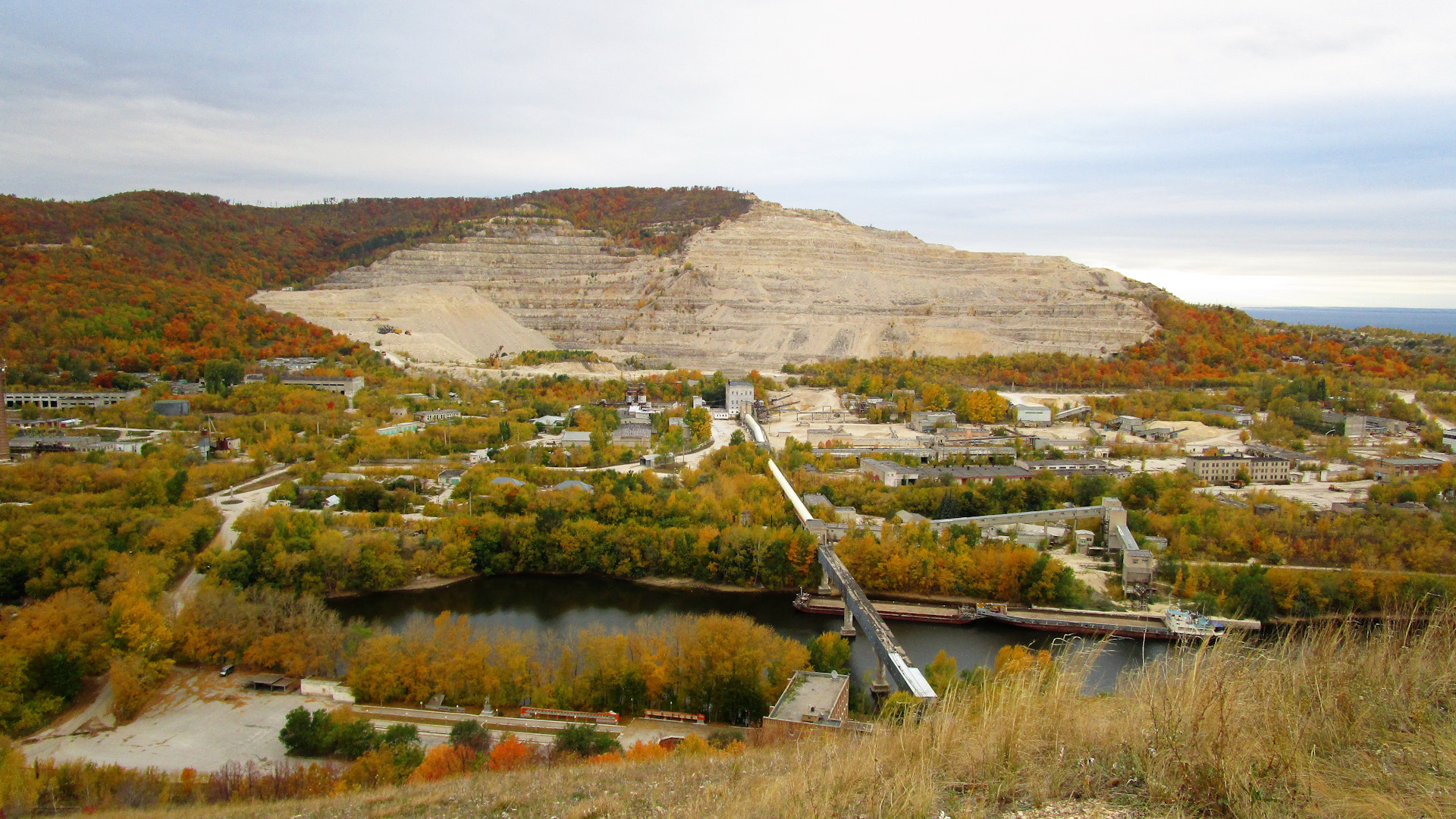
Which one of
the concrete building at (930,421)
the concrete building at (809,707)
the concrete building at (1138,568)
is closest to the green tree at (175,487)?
the concrete building at (809,707)

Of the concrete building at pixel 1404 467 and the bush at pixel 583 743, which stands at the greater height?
the concrete building at pixel 1404 467

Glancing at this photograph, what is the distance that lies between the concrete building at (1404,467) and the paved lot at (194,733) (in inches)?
727

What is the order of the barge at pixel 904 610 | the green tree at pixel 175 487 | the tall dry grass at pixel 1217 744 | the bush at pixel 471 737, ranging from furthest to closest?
the green tree at pixel 175 487
the barge at pixel 904 610
the bush at pixel 471 737
the tall dry grass at pixel 1217 744

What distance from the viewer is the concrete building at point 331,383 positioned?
23094 mm

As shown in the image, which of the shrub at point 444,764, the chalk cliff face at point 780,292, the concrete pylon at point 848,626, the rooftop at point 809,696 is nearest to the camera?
the shrub at point 444,764

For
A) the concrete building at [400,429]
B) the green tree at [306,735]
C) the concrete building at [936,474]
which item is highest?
the concrete building at [936,474]

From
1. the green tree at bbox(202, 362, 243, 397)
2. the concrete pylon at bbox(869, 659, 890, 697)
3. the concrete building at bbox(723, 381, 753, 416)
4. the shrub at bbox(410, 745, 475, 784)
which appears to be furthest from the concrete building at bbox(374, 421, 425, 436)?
the concrete pylon at bbox(869, 659, 890, 697)

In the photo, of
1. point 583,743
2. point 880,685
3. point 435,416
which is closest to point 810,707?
point 880,685

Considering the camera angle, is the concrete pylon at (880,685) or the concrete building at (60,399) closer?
the concrete pylon at (880,685)

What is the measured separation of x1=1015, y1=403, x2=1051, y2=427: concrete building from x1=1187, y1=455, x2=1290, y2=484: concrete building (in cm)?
572

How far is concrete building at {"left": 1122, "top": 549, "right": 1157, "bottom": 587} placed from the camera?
38.1ft

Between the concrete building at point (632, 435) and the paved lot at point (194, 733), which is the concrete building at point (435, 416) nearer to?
the concrete building at point (632, 435)

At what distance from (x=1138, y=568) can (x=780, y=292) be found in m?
25.8

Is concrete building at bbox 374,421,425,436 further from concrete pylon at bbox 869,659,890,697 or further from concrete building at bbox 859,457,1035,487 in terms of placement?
concrete pylon at bbox 869,659,890,697
